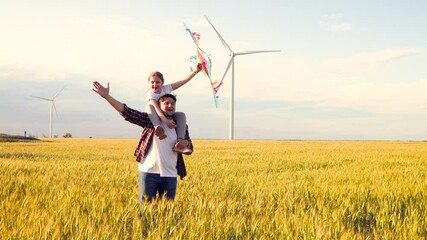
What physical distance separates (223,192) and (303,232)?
3451 mm

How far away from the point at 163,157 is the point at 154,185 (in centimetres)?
36

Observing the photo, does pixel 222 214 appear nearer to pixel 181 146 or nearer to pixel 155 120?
pixel 181 146

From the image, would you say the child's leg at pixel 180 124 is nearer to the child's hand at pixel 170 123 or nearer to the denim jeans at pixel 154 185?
the child's hand at pixel 170 123

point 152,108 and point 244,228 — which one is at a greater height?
point 152,108

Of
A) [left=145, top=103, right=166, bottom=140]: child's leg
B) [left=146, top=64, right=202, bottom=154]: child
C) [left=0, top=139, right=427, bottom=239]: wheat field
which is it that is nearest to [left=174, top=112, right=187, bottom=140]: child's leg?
[left=146, top=64, right=202, bottom=154]: child

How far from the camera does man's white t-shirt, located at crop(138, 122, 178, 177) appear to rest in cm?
538

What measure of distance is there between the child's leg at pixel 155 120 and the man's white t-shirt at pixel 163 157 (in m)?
A: 0.10

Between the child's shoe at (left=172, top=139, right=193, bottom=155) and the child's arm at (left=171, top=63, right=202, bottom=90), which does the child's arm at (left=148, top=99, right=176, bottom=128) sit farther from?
the child's arm at (left=171, top=63, right=202, bottom=90)

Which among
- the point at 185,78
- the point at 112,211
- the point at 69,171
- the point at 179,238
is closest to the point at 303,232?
the point at 179,238

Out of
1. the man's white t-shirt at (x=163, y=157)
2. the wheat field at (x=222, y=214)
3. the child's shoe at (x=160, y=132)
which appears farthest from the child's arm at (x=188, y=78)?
the wheat field at (x=222, y=214)

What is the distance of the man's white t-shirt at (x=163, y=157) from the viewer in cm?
538

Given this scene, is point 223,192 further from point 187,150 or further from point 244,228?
point 244,228

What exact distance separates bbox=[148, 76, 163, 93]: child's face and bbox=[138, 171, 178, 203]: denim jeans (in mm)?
988

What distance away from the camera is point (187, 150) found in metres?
5.25
